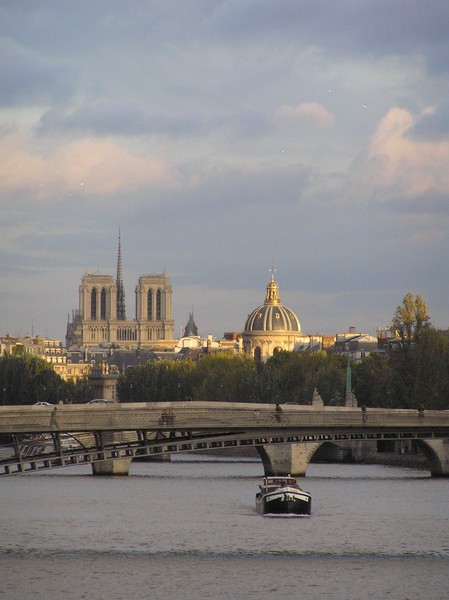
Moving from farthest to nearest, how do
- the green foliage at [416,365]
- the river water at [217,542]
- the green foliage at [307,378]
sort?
1. the green foliage at [307,378]
2. the green foliage at [416,365]
3. the river water at [217,542]

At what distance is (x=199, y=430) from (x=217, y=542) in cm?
508

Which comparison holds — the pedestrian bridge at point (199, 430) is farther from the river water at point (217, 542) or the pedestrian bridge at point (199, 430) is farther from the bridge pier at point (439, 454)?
the river water at point (217, 542)

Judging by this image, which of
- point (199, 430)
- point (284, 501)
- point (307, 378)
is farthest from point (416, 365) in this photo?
point (199, 430)

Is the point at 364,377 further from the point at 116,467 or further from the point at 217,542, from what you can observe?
the point at 217,542

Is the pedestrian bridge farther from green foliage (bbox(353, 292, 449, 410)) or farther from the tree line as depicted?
green foliage (bbox(353, 292, 449, 410))

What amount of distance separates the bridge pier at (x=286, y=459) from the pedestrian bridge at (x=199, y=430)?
0.16 feet

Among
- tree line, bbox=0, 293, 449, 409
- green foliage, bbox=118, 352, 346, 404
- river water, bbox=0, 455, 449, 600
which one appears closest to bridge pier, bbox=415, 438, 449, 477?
river water, bbox=0, 455, 449, 600

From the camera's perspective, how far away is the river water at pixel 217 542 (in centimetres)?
5162

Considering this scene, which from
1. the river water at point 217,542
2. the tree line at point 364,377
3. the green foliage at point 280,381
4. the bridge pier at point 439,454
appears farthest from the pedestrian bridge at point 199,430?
the green foliage at point 280,381

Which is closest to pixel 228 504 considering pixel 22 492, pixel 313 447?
pixel 22 492

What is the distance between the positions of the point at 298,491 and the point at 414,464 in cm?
3519

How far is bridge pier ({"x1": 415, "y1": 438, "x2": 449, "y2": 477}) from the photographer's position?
309 feet

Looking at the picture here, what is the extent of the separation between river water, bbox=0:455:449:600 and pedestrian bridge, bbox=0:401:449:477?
2.42 meters

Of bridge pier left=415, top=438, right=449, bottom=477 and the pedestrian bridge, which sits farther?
bridge pier left=415, top=438, right=449, bottom=477
